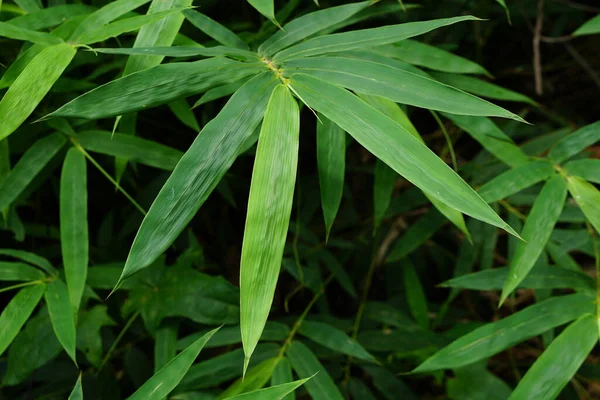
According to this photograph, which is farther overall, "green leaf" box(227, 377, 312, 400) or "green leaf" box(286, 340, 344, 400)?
"green leaf" box(286, 340, 344, 400)

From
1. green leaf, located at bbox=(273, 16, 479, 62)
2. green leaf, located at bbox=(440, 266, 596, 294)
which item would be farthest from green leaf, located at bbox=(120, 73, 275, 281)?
green leaf, located at bbox=(440, 266, 596, 294)

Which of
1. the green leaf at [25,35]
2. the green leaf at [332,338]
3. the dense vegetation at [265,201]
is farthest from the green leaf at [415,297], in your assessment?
the green leaf at [25,35]

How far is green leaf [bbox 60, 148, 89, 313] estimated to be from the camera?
31.3 inches

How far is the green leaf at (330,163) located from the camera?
2.63 feet

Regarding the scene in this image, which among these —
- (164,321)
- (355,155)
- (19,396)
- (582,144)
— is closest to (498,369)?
(355,155)

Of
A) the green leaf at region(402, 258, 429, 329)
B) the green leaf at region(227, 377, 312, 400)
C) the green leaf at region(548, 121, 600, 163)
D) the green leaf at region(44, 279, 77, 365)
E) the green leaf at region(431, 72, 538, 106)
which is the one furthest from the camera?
the green leaf at region(402, 258, 429, 329)

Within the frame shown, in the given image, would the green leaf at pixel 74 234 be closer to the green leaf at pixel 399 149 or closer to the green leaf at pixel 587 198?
the green leaf at pixel 399 149

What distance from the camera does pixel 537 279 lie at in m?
0.91

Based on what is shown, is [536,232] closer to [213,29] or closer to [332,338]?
[332,338]

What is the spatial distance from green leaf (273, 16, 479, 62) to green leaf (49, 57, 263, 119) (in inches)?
4.0

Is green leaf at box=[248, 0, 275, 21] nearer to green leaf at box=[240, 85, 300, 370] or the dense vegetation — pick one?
the dense vegetation

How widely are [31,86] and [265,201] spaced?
0.32 metres

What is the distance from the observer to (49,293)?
84cm

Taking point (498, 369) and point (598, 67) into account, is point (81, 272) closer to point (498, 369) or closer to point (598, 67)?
point (498, 369)
